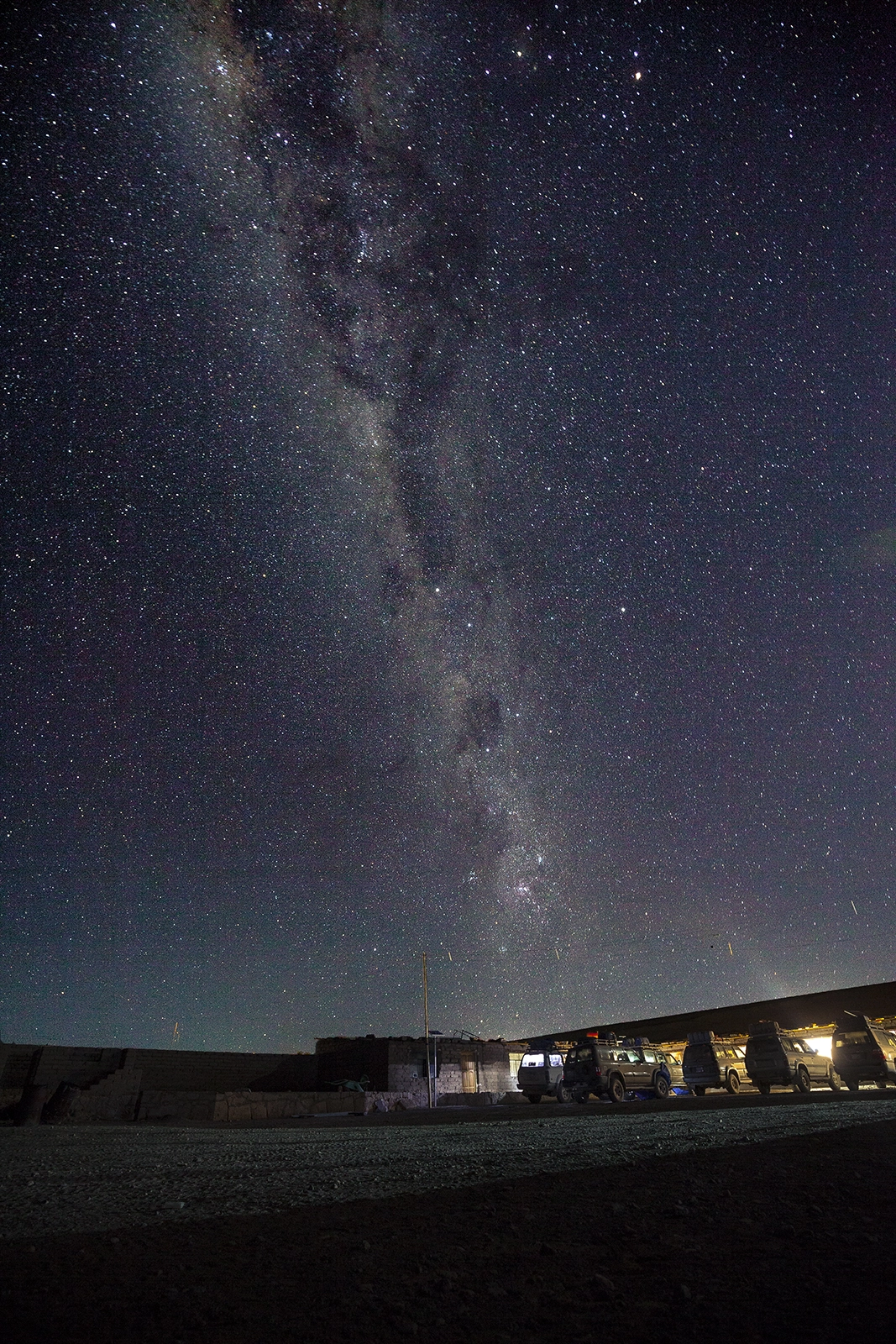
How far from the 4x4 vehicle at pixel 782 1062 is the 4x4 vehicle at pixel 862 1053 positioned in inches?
28.9

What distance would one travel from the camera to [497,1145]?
→ 8.47 meters

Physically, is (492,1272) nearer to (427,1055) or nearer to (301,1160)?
(301,1160)

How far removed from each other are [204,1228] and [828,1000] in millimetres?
63904

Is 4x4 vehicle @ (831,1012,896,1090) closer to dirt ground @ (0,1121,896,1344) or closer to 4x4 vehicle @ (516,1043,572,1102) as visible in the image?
4x4 vehicle @ (516,1043,572,1102)

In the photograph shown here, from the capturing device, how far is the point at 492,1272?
3.22m

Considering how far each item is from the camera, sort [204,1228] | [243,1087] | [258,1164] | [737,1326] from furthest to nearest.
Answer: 1. [243,1087]
2. [258,1164]
3. [204,1228]
4. [737,1326]

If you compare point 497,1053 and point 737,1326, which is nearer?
point 737,1326

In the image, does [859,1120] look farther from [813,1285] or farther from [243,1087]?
[243,1087]

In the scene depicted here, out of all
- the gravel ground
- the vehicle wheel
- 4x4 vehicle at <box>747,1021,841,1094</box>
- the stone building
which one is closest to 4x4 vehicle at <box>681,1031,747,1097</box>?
4x4 vehicle at <box>747,1021,841,1094</box>

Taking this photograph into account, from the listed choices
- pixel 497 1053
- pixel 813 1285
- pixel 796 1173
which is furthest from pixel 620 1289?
pixel 497 1053

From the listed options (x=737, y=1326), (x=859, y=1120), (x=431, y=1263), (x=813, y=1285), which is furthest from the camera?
(x=859, y=1120)

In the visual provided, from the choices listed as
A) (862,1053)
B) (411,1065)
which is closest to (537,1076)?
(862,1053)

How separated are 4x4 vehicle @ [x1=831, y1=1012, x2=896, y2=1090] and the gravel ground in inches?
396

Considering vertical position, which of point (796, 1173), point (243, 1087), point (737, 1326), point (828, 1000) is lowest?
point (737, 1326)
